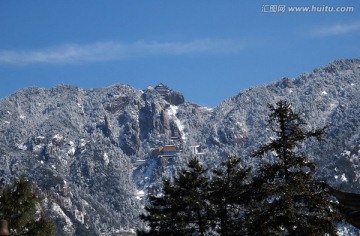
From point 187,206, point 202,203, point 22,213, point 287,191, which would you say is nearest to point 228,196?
point 202,203

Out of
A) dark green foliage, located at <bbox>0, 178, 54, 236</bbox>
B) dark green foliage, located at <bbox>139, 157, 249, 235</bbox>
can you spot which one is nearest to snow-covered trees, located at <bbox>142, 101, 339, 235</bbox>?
dark green foliage, located at <bbox>139, 157, 249, 235</bbox>

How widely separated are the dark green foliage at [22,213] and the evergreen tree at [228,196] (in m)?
13.1

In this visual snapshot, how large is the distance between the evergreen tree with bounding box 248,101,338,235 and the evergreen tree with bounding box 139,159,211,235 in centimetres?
1575

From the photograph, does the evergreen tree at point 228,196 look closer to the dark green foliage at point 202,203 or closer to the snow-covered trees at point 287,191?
the dark green foliage at point 202,203

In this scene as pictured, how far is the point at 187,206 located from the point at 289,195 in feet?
66.5

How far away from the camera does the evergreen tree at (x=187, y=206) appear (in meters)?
51.1

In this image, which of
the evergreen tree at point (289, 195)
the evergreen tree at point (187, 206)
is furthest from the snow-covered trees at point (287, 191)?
the evergreen tree at point (187, 206)

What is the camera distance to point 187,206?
51812 millimetres

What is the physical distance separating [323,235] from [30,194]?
23052 millimetres

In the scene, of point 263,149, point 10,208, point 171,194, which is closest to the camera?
point 263,149

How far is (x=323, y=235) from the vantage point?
32438mm

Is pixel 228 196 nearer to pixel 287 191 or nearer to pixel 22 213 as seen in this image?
pixel 22 213

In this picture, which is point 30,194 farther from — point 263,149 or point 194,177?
point 263,149

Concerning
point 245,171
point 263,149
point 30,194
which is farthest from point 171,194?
point 263,149
